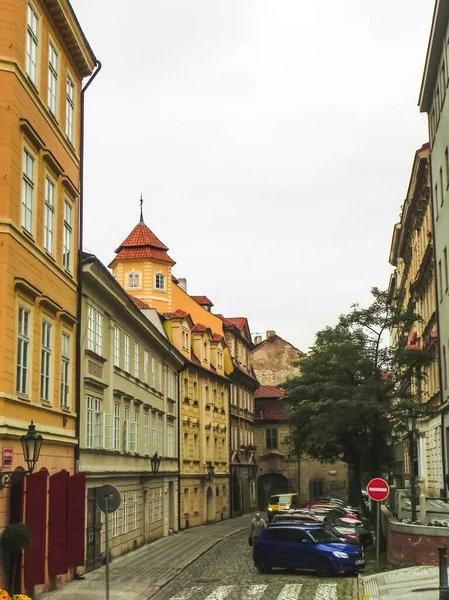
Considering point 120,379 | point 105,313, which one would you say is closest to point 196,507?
point 120,379

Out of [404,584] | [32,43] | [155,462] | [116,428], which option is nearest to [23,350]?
[32,43]

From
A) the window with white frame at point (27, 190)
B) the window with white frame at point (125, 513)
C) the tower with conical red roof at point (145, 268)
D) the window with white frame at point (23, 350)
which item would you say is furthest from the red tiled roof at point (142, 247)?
the window with white frame at point (23, 350)

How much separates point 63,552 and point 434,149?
897 inches

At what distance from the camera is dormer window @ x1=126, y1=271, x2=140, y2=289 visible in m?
53.7

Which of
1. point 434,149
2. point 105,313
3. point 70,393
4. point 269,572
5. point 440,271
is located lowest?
point 269,572

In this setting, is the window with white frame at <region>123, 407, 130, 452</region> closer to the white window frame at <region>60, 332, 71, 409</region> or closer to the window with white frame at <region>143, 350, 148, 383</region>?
the window with white frame at <region>143, 350, 148, 383</region>

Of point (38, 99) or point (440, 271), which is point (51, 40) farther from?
point (440, 271)

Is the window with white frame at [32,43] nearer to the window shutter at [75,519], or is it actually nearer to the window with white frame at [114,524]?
the window shutter at [75,519]

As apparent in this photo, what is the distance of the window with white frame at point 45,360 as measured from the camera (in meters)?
21.6

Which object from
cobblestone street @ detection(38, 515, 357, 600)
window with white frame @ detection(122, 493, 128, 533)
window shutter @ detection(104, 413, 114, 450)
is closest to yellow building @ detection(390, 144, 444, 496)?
cobblestone street @ detection(38, 515, 357, 600)

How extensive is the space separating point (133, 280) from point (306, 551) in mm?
30741

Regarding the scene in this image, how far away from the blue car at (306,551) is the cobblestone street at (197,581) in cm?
35

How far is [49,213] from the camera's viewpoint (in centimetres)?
2255

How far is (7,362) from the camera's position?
18.3 metres
